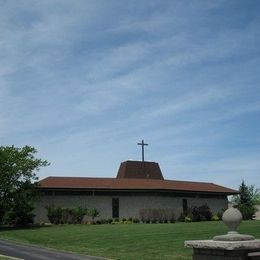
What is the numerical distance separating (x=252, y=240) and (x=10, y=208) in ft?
120

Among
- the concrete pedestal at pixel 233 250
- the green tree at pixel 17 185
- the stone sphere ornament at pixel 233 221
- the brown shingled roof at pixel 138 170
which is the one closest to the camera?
the concrete pedestal at pixel 233 250

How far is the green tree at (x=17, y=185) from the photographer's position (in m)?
42.1

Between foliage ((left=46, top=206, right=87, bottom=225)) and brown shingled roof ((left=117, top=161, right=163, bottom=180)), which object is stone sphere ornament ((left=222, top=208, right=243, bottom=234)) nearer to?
foliage ((left=46, top=206, right=87, bottom=225))

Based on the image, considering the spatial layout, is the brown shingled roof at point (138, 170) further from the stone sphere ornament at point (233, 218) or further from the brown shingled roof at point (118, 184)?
the stone sphere ornament at point (233, 218)

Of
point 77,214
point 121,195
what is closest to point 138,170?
point 121,195

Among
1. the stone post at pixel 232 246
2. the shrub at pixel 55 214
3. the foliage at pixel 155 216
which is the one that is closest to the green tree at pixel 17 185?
the shrub at pixel 55 214

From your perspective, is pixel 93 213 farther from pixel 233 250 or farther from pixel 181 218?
pixel 233 250

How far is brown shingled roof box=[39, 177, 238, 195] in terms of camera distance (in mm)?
48844

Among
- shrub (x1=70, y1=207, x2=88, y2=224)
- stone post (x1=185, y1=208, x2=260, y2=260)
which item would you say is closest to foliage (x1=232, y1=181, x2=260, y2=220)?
shrub (x1=70, y1=207, x2=88, y2=224)

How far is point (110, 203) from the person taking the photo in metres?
49.9

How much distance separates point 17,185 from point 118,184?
11628 mm

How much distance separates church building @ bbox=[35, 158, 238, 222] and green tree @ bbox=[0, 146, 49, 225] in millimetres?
3126

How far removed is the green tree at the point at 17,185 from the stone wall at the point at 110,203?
3.24 m

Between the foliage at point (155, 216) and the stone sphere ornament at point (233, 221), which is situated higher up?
the foliage at point (155, 216)
